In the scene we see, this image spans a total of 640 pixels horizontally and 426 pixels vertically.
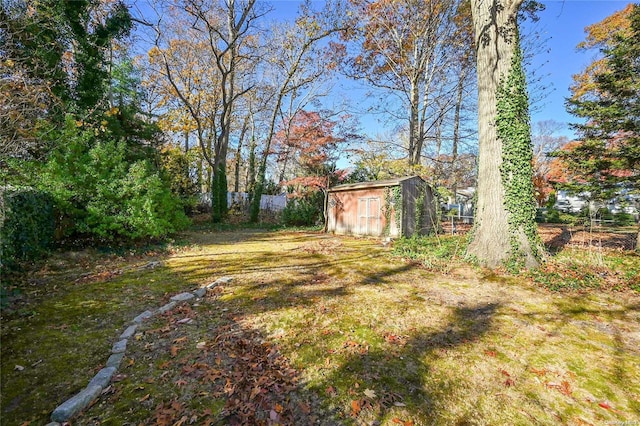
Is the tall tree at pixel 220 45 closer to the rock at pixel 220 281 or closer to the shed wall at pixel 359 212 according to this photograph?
the shed wall at pixel 359 212

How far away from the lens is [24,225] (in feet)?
16.8

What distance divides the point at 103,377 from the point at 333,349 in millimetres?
2052

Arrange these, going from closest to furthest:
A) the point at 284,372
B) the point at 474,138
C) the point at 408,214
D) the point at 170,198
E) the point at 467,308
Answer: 1. the point at 284,372
2. the point at 467,308
3. the point at 170,198
4. the point at 408,214
5. the point at 474,138

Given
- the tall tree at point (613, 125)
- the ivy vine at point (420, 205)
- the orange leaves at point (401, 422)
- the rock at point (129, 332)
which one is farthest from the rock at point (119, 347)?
the tall tree at point (613, 125)

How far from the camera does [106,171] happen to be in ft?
22.7

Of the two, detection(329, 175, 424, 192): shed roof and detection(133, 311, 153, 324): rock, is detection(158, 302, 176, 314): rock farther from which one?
detection(329, 175, 424, 192): shed roof

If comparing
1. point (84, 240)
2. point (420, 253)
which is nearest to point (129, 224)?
point (84, 240)

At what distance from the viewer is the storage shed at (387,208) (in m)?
11.1

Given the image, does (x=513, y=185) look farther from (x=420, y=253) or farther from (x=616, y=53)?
(x=616, y=53)

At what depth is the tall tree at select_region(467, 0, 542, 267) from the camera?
18.5 ft

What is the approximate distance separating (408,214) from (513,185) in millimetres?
5673

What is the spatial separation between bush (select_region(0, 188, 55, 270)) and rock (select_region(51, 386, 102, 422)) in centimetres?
326

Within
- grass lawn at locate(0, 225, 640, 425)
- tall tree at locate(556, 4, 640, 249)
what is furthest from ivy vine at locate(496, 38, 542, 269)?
tall tree at locate(556, 4, 640, 249)

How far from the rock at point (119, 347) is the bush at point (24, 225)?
274 centimetres
